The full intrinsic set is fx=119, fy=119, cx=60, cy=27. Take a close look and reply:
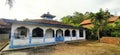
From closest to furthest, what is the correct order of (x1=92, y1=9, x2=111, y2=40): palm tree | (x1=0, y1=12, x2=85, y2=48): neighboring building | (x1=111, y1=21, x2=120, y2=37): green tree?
(x1=0, y1=12, x2=85, y2=48): neighboring building < (x1=111, y1=21, x2=120, y2=37): green tree < (x1=92, y1=9, x2=111, y2=40): palm tree

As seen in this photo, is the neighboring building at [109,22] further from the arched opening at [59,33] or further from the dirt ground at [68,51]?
the dirt ground at [68,51]

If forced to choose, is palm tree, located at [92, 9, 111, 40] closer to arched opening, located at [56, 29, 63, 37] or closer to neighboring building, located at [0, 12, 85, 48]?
neighboring building, located at [0, 12, 85, 48]

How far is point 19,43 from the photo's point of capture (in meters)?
14.6

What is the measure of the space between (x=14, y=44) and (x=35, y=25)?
12.2ft

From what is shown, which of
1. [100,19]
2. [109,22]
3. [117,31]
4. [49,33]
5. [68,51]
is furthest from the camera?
[109,22]

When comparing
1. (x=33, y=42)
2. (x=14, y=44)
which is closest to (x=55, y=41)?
(x=33, y=42)

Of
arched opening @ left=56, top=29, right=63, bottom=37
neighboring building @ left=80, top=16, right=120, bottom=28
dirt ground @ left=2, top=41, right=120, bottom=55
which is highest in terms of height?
neighboring building @ left=80, top=16, right=120, bottom=28

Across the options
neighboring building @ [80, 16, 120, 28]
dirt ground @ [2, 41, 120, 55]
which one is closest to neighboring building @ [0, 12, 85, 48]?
dirt ground @ [2, 41, 120, 55]

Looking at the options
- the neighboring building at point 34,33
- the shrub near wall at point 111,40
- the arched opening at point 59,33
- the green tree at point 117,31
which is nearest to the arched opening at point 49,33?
the neighboring building at point 34,33

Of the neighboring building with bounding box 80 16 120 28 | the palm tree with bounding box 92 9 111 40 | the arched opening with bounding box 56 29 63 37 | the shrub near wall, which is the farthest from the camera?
the neighboring building with bounding box 80 16 120 28

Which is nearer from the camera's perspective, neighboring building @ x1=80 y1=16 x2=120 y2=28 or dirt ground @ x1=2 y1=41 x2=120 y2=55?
dirt ground @ x1=2 y1=41 x2=120 y2=55

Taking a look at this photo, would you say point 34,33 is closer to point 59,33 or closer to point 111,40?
point 59,33

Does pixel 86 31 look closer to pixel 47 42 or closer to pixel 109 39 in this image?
pixel 109 39

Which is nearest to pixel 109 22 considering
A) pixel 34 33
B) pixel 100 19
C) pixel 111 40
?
pixel 100 19
